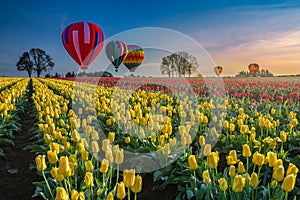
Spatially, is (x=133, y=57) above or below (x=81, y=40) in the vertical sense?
below

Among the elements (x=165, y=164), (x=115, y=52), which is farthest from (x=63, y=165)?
(x=115, y=52)

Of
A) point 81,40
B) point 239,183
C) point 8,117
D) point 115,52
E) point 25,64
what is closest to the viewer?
point 239,183

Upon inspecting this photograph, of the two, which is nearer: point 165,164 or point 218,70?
point 165,164

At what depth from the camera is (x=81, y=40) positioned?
17.0m

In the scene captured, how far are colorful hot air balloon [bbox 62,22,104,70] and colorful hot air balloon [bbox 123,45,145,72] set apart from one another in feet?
31.5

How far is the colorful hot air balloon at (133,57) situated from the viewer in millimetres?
27469

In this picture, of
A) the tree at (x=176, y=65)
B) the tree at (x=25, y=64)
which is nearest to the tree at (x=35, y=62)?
the tree at (x=25, y=64)

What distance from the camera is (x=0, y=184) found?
3955 millimetres

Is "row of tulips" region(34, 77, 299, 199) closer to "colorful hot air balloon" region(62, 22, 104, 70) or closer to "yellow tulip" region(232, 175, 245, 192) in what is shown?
"yellow tulip" region(232, 175, 245, 192)

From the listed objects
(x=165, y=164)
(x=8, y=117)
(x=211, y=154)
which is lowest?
(x=165, y=164)

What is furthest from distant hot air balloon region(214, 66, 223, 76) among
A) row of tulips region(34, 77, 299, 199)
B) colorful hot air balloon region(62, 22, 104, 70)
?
row of tulips region(34, 77, 299, 199)

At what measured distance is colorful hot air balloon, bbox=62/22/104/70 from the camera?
55.8ft

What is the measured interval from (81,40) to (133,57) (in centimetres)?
1073

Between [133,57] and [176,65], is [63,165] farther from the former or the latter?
[176,65]
